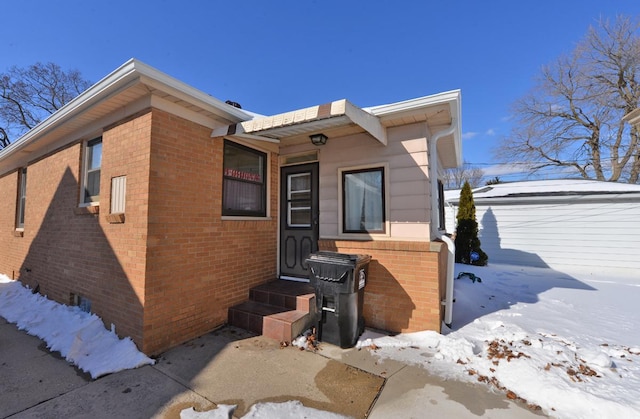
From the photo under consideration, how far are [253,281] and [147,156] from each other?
8.18ft

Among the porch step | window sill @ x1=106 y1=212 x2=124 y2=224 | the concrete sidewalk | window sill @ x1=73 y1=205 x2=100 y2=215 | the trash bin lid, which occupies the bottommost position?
the concrete sidewalk

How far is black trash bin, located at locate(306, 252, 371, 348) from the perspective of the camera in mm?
3428

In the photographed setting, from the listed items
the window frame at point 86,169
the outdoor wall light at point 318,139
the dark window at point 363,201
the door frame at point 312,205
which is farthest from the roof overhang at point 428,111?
the window frame at point 86,169

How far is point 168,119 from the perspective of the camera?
352 cm

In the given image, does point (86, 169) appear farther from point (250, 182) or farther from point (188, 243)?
point (250, 182)

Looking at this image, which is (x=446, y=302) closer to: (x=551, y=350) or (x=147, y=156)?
(x=551, y=350)

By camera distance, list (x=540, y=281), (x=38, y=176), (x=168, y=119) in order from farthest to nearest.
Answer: (x=540, y=281) < (x=38, y=176) < (x=168, y=119)

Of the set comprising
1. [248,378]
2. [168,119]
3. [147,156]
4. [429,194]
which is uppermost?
[168,119]

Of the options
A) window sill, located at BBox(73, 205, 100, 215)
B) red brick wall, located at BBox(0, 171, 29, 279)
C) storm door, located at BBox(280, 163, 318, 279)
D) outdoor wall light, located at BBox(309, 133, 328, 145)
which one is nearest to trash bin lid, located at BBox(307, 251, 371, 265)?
storm door, located at BBox(280, 163, 318, 279)

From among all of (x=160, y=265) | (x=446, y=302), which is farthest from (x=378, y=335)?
(x=160, y=265)

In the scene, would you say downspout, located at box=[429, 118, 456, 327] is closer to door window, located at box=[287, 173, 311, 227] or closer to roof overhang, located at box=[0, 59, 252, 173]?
door window, located at box=[287, 173, 311, 227]

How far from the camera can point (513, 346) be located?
11.0 feet

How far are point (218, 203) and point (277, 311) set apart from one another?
1.87m

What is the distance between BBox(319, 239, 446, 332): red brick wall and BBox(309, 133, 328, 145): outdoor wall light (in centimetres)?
174
